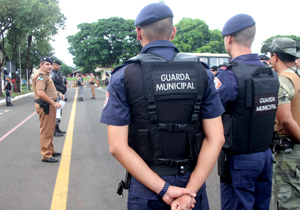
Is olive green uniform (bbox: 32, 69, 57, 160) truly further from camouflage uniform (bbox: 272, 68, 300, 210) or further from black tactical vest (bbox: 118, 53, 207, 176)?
camouflage uniform (bbox: 272, 68, 300, 210)

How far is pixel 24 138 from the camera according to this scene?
7.04 metres

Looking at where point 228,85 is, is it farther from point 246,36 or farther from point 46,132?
point 46,132

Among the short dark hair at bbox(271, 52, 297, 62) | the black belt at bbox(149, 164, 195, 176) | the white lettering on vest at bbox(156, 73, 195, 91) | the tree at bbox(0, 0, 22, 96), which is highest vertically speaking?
the tree at bbox(0, 0, 22, 96)

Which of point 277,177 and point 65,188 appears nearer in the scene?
point 277,177

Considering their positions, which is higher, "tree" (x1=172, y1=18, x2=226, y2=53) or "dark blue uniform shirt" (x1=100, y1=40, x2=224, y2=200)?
"tree" (x1=172, y1=18, x2=226, y2=53)

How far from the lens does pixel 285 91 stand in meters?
2.49

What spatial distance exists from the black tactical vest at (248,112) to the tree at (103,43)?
155ft

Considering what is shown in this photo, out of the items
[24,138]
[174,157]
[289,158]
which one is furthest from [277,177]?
[24,138]

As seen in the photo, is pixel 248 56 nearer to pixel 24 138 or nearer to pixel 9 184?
pixel 9 184

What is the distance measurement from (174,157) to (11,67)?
2183cm

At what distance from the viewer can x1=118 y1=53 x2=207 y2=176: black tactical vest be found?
1581 mm

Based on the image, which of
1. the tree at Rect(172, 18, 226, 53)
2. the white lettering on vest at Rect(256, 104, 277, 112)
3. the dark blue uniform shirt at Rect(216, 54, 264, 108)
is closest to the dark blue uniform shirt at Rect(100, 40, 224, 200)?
the dark blue uniform shirt at Rect(216, 54, 264, 108)

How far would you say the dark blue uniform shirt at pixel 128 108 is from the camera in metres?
1.58

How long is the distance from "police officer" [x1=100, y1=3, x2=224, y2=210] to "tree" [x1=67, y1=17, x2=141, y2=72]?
4759 cm
